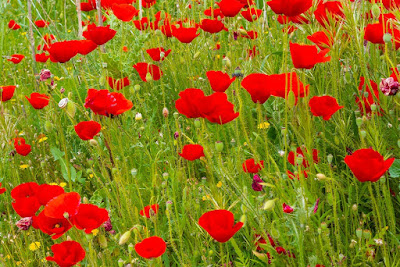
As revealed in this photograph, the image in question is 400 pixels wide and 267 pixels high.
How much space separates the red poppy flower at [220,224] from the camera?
46.0 inches

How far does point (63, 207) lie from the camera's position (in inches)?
47.3

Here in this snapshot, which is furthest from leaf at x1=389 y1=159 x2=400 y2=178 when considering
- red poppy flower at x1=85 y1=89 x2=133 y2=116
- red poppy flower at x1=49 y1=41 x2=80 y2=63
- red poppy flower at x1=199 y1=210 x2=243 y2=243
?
red poppy flower at x1=49 y1=41 x2=80 y2=63

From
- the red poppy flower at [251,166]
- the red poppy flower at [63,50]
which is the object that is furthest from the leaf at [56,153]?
the red poppy flower at [251,166]

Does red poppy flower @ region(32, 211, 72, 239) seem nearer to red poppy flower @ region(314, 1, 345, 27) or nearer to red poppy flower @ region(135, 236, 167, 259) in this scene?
red poppy flower @ region(135, 236, 167, 259)

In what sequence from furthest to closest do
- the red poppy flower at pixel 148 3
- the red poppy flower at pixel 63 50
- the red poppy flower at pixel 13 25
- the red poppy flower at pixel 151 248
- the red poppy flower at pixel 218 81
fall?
the red poppy flower at pixel 13 25 < the red poppy flower at pixel 148 3 < the red poppy flower at pixel 63 50 < the red poppy flower at pixel 218 81 < the red poppy flower at pixel 151 248

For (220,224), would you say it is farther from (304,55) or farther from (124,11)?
(124,11)

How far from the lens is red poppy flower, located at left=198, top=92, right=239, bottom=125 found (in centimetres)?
142

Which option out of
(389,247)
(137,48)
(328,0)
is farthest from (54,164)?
(389,247)

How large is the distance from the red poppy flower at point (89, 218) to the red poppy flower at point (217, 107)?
390mm

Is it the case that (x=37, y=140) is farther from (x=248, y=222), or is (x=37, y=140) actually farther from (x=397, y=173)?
(x=397, y=173)

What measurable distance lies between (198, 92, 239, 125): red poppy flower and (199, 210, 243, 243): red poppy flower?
0.32 meters

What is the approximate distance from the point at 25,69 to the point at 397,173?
2.76 m

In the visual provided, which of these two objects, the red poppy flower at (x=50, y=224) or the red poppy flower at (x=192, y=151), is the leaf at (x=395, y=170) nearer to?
the red poppy flower at (x=192, y=151)

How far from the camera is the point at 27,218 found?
150cm
